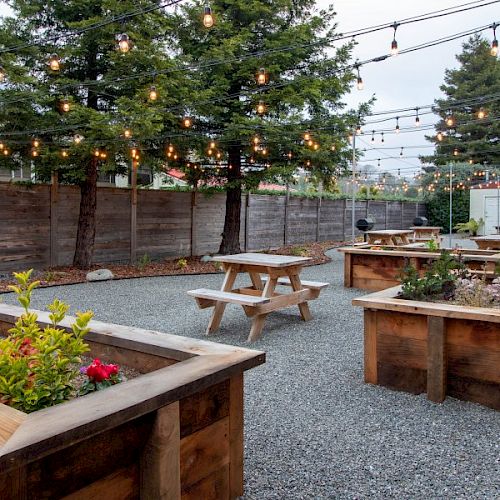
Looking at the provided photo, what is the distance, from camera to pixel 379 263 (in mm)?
7910

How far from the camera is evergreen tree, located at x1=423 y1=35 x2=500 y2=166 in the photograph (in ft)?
91.8

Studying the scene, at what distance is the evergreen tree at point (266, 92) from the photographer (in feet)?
32.7

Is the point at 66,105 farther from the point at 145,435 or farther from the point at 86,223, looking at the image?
the point at 145,435

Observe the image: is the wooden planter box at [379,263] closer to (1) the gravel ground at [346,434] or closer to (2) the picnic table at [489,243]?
(2) the picnic table at [489,243]

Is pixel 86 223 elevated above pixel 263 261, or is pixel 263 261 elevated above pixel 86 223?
pixel 86 223

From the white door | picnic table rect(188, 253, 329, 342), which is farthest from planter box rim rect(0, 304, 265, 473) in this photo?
the white door

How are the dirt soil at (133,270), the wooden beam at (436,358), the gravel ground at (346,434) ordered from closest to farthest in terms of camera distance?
the gravel ground at (346,434)
the wooden beam at (436,358)
the dirt soil at (133,270)

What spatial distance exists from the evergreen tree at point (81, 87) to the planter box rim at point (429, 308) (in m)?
5.11

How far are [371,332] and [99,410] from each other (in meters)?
2.50

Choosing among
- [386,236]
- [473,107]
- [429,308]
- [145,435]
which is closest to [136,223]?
[386,236]

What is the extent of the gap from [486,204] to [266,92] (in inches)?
636

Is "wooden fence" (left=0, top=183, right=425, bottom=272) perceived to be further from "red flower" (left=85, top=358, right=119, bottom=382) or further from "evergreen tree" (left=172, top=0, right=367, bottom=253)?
"red flower" (left=85, top=358, right=119, bottom=382)

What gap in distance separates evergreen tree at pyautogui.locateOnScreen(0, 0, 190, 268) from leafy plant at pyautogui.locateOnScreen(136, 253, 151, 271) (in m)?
1.27

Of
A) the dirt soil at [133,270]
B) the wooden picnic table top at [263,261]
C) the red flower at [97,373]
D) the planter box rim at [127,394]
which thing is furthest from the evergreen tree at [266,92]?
the red flower at [97,373]
